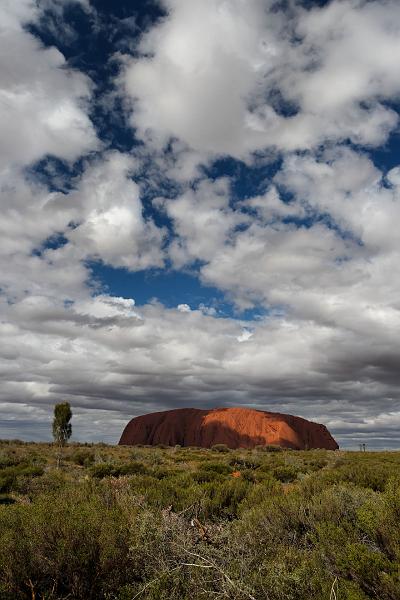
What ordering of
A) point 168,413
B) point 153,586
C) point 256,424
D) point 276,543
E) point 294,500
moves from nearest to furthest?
point 153,586 < point 276,543 < point 294,500 < point 256,424 < point 168,413

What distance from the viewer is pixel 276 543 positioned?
665 centimetres

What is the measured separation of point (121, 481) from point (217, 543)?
5352 millimetres

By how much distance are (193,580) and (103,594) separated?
4.11ft

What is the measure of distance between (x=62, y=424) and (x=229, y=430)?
95115 mm

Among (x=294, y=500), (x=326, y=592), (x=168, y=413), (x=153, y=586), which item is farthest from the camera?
(x=168, y=413)

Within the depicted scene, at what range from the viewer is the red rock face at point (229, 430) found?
124 meters

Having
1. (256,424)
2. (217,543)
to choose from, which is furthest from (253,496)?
(256,424)

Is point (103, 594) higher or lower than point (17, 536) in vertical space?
lower

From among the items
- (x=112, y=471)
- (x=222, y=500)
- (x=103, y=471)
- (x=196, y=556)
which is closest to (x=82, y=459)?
(x=103, y=471)

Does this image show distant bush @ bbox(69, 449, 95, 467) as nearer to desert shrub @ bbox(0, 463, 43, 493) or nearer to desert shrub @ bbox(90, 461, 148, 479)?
desert shrub @ bbox(90, 461, 148, 479)

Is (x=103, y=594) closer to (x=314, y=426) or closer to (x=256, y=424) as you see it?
(x=256, y=424)

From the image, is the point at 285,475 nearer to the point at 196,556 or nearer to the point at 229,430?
the point at 196,556

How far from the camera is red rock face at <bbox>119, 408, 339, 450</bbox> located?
407 feet

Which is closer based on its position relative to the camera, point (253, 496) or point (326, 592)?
point (326, 592)
